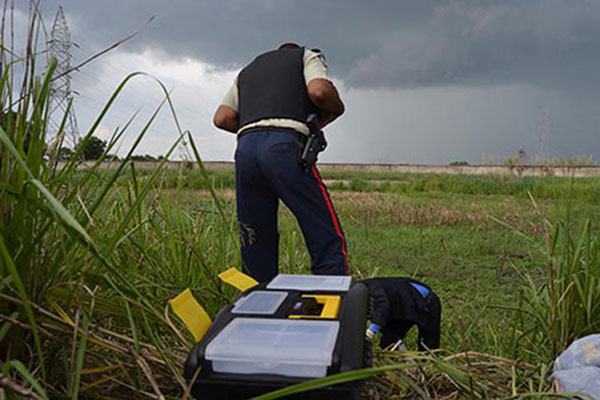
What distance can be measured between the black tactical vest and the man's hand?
0.18 meters

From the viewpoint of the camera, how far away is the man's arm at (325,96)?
3211 millimetres

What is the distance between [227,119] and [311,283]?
103 inches

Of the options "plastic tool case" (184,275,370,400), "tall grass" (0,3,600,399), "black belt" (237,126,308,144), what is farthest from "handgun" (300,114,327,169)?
"plastic tool case" (184,275,370,400)

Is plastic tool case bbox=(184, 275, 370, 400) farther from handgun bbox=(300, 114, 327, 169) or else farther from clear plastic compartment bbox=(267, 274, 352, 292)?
handgun bbox=(300, 114, 327, 169)

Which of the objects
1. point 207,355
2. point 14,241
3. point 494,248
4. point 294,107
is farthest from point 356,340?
point 494,248

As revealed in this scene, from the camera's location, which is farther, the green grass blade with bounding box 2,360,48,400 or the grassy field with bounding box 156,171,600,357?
the grassy field with bounding box 156,171,600,357

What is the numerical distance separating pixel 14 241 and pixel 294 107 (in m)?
2.54

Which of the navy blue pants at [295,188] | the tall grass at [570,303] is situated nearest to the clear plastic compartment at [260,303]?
the tall grass at [570,303]

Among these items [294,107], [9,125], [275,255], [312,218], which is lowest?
[275,255]

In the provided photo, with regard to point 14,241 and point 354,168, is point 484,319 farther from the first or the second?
point 354,168

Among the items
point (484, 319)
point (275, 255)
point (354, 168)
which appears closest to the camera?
point (484, 319)

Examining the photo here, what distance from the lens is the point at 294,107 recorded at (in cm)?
331

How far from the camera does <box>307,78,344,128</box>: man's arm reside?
3.21m

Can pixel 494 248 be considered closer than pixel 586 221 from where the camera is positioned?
No
